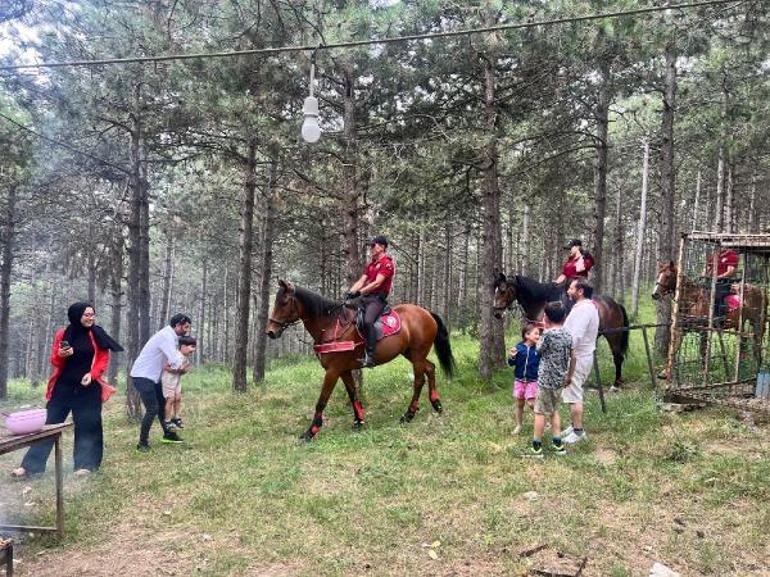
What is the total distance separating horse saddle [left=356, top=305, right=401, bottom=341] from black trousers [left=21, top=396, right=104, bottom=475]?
12.1 ft

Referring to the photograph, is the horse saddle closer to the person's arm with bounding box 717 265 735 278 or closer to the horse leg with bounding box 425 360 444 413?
the horse leg with bounding box 425 360 444 413

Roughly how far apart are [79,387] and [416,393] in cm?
493

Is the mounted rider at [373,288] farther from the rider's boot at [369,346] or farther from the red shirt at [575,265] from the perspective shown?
the red shirt at [575,265]

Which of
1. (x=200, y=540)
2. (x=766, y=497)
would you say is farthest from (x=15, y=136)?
(x=766, y=497)

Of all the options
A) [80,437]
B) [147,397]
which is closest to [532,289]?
[147,397]

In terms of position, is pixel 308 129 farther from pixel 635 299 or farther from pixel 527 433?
pixel 635 299

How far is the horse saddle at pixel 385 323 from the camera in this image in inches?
353

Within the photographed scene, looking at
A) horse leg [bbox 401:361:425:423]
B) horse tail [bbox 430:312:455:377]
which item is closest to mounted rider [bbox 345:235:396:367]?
horse leg [bbox 401:361:425:423]

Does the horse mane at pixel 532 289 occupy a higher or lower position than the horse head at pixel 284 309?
higher

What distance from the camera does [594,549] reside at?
468 cm

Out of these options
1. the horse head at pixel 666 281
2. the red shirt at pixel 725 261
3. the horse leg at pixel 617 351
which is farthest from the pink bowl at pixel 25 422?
the horse head at pixel 666 281

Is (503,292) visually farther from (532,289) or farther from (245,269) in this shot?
(245,269)

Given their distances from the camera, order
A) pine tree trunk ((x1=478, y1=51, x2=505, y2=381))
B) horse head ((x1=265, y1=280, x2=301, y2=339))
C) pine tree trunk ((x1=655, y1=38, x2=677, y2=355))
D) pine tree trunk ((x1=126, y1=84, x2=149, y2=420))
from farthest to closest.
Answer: pine tree trunk ((x1=655, y1=38, x2=677, y2=355))
pine tree trunk ((x1=478, y1=51, x2=505, y2=381))
pine tree trunk ((x1=126, y1=84, x2=149, y2=420))
horse head ((x1=265, y1=280, x2=301, y2=339))

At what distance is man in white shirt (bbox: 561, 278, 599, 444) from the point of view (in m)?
7.24
